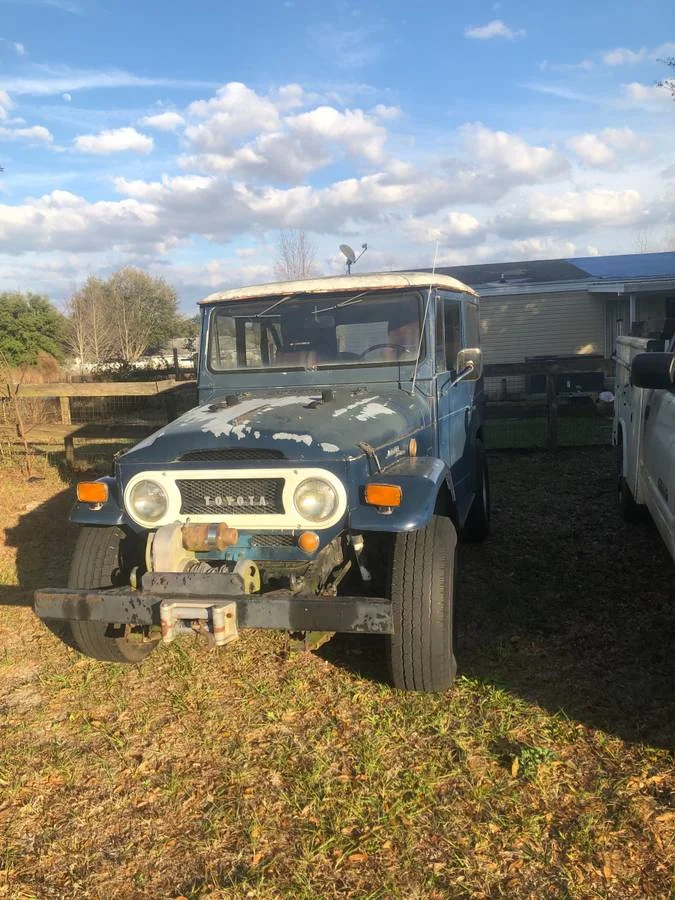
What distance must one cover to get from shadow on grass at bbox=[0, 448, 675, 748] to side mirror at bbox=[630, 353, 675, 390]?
1568mm

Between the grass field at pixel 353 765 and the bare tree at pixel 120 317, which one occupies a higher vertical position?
the bare tree at pixel 120 317

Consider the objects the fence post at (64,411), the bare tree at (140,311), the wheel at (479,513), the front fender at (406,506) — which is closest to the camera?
the front fender at (406,506)

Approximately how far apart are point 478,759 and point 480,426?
3.81 m

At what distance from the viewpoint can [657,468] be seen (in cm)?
420

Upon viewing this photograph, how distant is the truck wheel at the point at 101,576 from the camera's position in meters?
3.73

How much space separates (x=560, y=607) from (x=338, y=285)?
8.63 feet

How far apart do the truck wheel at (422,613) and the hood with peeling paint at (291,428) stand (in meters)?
0.58

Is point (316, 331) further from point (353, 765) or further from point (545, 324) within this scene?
point (545, 324)

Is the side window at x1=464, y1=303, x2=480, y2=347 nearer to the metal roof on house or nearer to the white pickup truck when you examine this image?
the white pickup truck

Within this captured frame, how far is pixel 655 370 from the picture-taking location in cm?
342

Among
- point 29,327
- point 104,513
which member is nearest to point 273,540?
point 104,513

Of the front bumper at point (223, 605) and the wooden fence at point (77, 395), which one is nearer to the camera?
the front bumper at point (223, 605)

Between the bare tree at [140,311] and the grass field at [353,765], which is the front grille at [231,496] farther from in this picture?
the bare tree at [140,311]

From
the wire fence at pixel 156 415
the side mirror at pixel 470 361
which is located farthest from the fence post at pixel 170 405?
the side mirror at pixel 470 361
